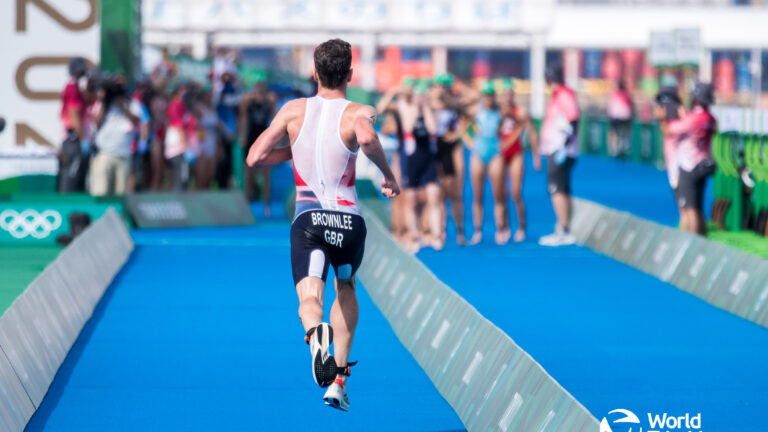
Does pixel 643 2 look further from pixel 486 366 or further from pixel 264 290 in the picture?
pixel 486 366

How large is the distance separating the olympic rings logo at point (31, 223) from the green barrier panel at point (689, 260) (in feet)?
21.3

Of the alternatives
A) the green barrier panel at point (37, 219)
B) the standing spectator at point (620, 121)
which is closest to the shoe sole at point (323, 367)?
the green barrier panel at point (37, 219)

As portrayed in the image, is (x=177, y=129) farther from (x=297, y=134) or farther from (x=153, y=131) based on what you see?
(x=297, y=134)

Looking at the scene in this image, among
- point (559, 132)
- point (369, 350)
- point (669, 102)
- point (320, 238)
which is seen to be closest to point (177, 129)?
point (559, 132)

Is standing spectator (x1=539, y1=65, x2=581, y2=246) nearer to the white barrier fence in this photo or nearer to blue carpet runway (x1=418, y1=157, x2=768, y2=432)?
blue carpet runway (x1=418, y1=157, x2=768, y2=432)

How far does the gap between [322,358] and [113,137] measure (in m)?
12.1

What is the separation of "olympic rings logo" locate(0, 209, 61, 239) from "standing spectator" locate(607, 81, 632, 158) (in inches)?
904

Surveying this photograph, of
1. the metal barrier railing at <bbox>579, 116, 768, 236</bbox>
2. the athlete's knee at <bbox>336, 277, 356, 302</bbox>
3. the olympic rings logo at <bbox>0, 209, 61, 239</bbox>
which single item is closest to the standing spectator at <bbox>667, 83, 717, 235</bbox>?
the metal barrier railing at <bbox>579, 116, 768, 236</bbox>

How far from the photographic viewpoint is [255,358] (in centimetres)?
991

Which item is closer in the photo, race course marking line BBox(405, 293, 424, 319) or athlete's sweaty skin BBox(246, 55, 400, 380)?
athlete's sweaty skin BBox(246, 55, 400, 380)

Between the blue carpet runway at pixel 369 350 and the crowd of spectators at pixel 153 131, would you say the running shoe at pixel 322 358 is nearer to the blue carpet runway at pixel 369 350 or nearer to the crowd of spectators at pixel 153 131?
the blue carpet runway at pixel 369 350

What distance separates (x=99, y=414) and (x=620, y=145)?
33792 mm

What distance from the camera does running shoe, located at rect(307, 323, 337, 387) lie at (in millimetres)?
6809

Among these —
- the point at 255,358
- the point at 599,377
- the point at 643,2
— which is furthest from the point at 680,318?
the point at 643,2
